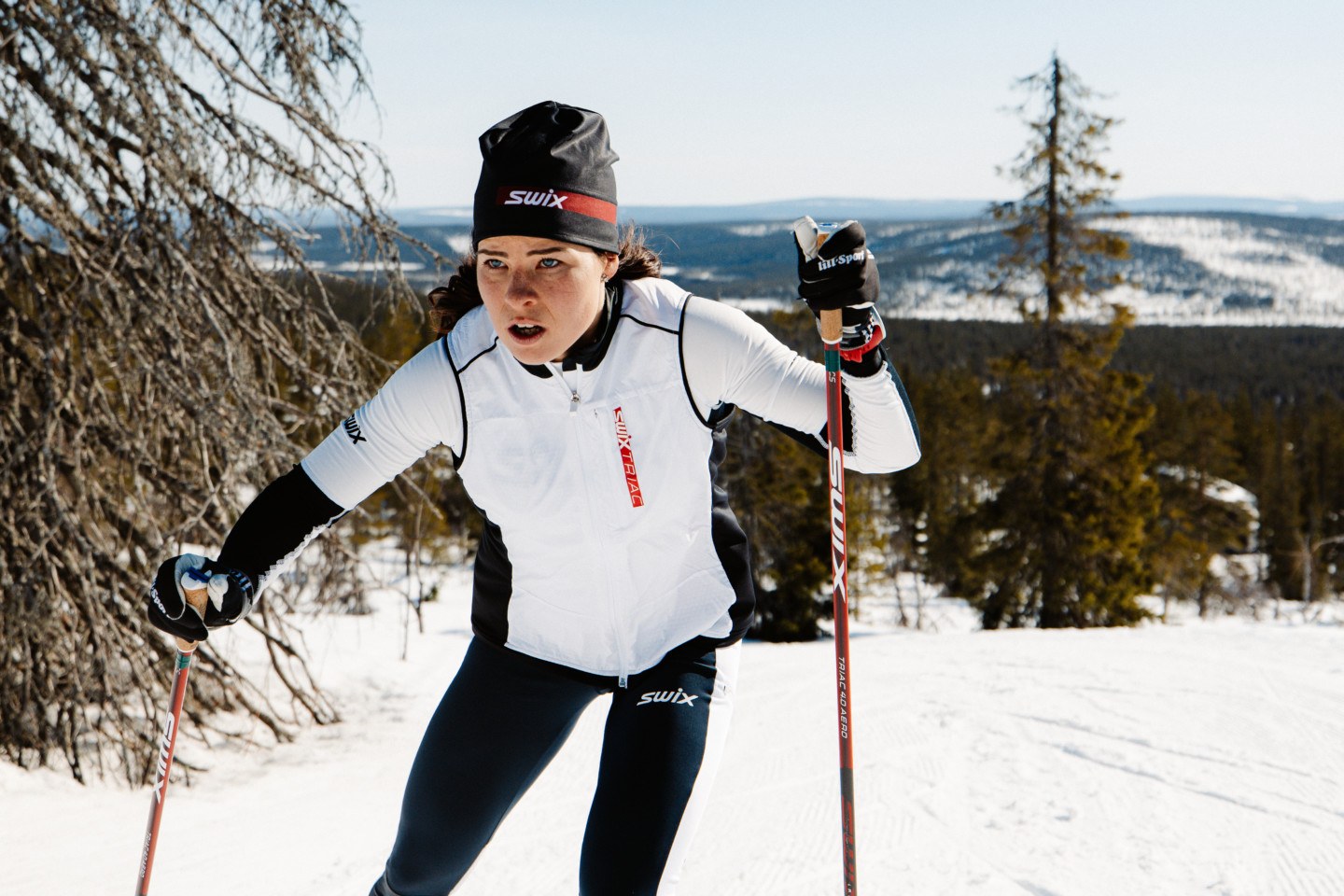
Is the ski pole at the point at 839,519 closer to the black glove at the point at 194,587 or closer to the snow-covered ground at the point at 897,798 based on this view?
the snow-covered ground at the point at 897,798

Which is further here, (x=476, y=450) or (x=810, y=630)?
(x=810, y=630)

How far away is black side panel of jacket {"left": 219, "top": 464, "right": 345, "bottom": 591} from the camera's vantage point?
2133 mm

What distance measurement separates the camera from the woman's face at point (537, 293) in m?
1.88

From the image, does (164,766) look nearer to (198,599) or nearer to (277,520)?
(198,599)

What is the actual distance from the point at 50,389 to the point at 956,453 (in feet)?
151

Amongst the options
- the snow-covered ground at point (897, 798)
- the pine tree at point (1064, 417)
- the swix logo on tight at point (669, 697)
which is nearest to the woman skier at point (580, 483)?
the swix logo on tight at point (669, 697)

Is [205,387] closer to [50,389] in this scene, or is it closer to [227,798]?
[50,389]

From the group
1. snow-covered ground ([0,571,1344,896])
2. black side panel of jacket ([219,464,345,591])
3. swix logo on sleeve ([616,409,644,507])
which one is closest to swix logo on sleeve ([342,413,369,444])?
black side panel of jacket ([219,464,345,591])

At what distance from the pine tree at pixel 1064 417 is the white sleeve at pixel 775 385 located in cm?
1787

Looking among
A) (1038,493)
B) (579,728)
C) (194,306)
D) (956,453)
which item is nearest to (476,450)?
(194,306)

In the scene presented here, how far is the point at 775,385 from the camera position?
2021 millimetres

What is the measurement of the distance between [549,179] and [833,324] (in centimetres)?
63

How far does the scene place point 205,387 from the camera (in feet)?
13.9

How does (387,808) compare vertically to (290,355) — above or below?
below
